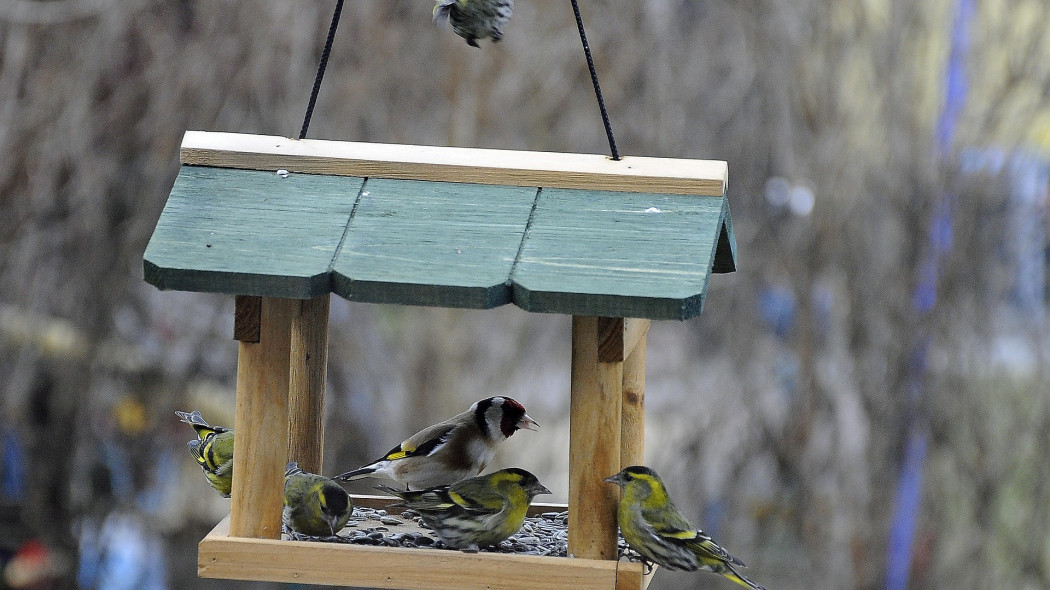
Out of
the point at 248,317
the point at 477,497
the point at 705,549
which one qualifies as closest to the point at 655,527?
the point at 705,549

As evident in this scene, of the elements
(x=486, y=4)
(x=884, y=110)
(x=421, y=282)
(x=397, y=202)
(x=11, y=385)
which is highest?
(x=884, y=110)

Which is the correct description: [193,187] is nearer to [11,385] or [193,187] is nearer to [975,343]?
[11,385]

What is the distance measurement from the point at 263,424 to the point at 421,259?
0.57 metres

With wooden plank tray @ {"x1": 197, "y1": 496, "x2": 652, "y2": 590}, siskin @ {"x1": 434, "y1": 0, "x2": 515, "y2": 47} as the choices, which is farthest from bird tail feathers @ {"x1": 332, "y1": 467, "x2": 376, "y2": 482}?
siskin @ {"x1": 434, "y1": 0, "x2": 515, "y2": 47}

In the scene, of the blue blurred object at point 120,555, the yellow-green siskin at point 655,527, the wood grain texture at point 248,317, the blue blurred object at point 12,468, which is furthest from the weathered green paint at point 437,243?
the blue blurred object at point 120,555

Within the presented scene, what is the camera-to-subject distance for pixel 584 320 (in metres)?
2.51

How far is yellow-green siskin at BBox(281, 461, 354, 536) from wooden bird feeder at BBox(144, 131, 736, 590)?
3.6 inches

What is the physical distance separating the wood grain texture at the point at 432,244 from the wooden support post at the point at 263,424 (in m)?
0.29

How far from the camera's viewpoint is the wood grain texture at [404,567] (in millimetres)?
2477

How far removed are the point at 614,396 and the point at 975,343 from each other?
336 cm

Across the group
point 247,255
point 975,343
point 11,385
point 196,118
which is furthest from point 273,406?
point 975,343

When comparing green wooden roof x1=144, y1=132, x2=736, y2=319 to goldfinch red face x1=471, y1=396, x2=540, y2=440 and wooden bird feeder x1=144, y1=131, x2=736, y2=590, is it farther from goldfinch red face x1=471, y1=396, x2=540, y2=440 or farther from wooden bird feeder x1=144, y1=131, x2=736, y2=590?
goldfinch red face x1=471, y1=396, x2=540, y2=440

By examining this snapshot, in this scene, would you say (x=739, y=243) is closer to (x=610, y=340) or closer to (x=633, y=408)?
(x=633, y=408)

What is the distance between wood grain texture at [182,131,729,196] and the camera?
253 centimetres
